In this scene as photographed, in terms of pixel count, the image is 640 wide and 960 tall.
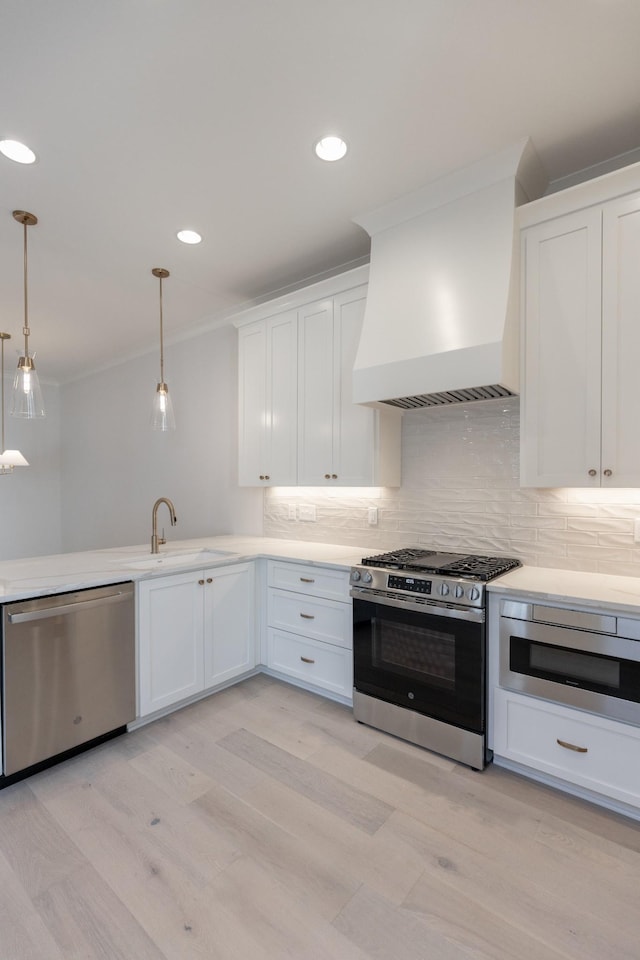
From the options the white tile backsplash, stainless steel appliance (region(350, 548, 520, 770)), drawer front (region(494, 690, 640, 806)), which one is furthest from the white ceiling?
drawer front (region(494, 690, 640, 806))

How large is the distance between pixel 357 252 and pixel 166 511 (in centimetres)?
305

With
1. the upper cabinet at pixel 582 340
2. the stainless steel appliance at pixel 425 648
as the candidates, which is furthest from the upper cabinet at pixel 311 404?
the upper cabinet at pixel 582 340

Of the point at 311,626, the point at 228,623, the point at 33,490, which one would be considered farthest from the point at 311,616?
the point at 33,490

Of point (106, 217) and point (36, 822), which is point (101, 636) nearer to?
point (36, 822)

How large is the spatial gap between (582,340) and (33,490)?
22.6 feet

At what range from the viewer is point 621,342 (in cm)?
200

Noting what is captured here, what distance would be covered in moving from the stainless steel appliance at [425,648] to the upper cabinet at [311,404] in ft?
2.33

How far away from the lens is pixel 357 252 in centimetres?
310

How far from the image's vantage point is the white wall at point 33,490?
20.7 feet

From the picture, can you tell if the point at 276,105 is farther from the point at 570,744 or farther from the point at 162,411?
the point at 570,744

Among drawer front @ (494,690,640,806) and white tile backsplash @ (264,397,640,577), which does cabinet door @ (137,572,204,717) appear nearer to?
white tile backsplash @ (264,397,640,577)

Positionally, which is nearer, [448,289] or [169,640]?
[448,289]

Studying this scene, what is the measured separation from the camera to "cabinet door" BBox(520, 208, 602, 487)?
6.80ft

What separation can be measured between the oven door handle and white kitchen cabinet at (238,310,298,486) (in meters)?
1.07
